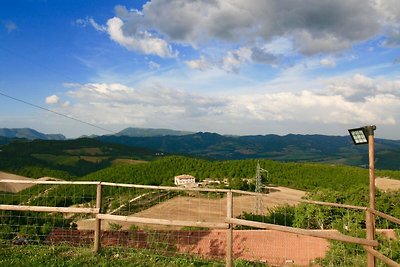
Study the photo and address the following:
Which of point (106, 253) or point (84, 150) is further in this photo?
point (84, 150)

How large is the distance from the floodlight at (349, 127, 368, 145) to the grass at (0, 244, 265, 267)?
340 cm

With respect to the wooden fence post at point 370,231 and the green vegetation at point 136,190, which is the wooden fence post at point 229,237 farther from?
the wooden fence post at point 370,231

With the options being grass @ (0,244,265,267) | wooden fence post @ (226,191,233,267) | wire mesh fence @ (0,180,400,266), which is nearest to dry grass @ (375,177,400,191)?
wire mesh fence @ (0,180,400,266)

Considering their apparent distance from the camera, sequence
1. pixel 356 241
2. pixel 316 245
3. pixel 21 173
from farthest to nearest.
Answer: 1. pixel 21 173
2. pixel 316 245
3. pixel 356 241

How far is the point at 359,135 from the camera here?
7000 millimetres

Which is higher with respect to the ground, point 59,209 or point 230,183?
point 59,209

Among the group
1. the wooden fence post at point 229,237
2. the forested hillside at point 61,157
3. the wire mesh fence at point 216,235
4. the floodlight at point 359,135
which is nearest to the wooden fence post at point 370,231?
the wire mesh fence at point 216,235

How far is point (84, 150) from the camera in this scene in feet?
443

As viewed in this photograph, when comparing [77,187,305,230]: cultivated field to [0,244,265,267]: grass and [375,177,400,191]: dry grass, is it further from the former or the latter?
[375,177,400,191]: dry grass

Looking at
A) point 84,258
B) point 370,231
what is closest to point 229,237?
point 370,231

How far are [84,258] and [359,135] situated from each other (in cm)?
601

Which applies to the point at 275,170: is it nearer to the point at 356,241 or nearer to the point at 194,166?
the point at 194,166

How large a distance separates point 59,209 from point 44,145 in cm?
14078

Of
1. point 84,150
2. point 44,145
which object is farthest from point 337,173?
point 44,145
